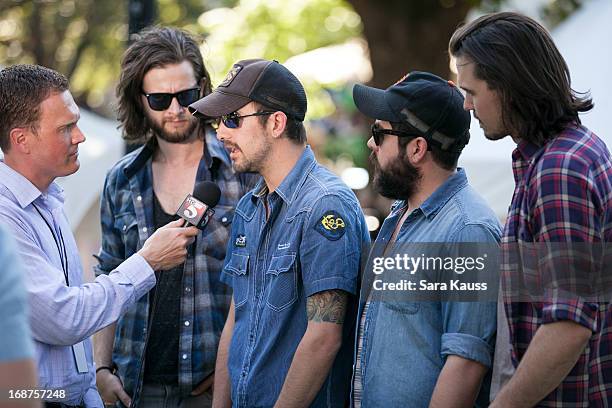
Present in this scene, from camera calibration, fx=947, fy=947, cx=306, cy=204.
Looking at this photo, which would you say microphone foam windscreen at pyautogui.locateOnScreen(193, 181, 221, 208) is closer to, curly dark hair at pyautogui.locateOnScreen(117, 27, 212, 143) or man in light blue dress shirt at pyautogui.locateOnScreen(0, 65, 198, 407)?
man in light blue dress shirt at pyautogui.locateOnScreen(0, 65, 198, 407)

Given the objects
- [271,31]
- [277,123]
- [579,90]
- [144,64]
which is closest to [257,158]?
[277,123]

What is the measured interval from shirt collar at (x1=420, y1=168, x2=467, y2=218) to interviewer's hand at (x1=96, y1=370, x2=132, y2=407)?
1942 mm

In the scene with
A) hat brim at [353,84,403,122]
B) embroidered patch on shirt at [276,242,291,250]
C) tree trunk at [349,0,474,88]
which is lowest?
embroidered patch on shirt at [276,242,291,250]

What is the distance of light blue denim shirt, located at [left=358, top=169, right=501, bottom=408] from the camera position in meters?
3.33

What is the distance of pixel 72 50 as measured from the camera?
890 inches

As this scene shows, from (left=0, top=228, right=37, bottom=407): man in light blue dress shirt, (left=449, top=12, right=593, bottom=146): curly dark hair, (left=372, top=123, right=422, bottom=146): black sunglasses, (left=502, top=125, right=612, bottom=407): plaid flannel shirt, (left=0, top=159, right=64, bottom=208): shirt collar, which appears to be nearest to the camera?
(left=0, top=228, right=37, bottom=407): man in light blue dress shirt

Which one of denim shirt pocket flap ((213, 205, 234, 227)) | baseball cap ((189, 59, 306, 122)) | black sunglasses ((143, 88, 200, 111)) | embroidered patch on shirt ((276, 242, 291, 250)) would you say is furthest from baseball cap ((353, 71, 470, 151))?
black sunglasses ((143, 88, 200, 111))

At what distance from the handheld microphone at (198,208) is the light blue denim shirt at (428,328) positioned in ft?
3.33

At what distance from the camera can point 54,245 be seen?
4.06 m

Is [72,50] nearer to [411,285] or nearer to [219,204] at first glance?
[219,204]

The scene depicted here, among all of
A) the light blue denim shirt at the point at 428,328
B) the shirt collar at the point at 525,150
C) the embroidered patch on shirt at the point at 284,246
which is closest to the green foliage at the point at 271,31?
the embroidered patch on shirt at the point at 284,246

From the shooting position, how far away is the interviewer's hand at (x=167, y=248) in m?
4.21

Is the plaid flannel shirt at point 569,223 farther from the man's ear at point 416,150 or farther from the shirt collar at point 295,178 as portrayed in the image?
the shirt collar at point 295,178

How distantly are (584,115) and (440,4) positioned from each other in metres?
3.26
